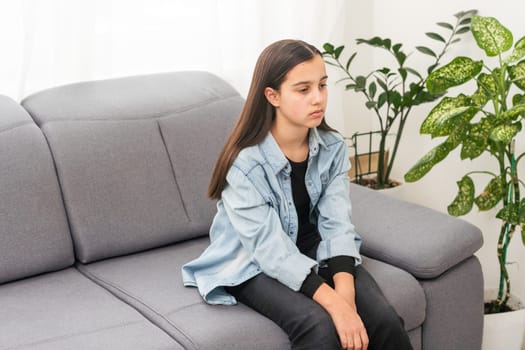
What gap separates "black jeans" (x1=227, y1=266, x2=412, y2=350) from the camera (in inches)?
68.9

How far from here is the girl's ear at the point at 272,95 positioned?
76.5 inches

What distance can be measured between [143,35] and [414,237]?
1.15 m

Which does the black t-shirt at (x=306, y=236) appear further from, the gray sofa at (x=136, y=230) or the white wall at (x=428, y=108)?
the white wall at (x=428, y=108)

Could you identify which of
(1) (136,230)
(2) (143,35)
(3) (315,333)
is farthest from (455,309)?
(2) (143,35)

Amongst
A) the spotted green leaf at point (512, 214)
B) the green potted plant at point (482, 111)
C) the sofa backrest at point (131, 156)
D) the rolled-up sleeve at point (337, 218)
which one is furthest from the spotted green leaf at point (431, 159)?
the sofa backrest at point (131, 156)

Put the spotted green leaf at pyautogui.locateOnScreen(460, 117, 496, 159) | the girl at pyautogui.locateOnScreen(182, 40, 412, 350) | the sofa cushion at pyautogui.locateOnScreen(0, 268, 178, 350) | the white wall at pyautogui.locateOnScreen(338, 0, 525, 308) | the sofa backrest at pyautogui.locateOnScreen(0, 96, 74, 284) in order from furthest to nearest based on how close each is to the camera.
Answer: the white wall at pyautogui.locateOnScreen(338, 0, 525, 308) < the spotted green leaf at pyautogui.locateOnScreen(460, 117, 496, 159) < the sofa backrest at pyautogui.locateOnScreen(0, 96, 74, 284) < the girl at pyautogui.locateOnScreen(182, 40, 412, 350) < the sofa cushion at pyautogui.locateOnScreen(0, 268, 178, 350)

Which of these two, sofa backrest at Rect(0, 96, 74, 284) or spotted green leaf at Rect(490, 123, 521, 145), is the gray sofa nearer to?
sofa backrest at Rect(0, 96, 74, 284)

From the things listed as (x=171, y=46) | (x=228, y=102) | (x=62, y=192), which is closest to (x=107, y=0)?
(x=171, y=46)

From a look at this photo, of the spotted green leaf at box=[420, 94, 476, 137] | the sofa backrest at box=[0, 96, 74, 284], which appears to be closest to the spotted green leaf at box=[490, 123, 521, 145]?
the spotted green leaf at box=[420, 94, 476, 137]

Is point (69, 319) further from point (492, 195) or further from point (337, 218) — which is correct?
point (492, 195)

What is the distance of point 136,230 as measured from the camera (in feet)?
7.24

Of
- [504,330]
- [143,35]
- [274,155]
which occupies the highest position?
[143,35]

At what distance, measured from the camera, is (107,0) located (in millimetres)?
2494

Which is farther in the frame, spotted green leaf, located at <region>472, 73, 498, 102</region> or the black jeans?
spotted green leaf, located at <region>472, 73, 498, 102</region>
